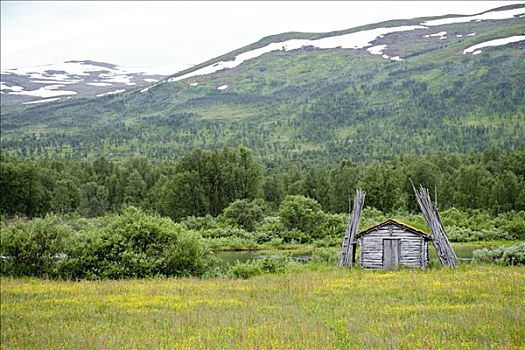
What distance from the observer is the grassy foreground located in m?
12.1

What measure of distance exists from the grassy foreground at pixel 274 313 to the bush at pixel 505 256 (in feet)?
24.9

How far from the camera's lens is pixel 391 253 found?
3375 centimetres

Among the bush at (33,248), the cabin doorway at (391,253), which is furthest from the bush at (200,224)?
the bush at (33,248)

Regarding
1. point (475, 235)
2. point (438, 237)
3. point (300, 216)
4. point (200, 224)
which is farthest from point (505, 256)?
point (200, 224)

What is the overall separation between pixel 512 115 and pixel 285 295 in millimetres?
136206

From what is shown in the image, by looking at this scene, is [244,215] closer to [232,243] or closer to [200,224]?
[200,224]

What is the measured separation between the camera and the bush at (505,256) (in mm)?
31141

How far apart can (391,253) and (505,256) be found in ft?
20.7

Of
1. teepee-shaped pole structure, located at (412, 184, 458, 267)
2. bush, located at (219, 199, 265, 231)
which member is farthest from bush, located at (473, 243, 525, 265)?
bush, located at (219, 199, 265, 231)

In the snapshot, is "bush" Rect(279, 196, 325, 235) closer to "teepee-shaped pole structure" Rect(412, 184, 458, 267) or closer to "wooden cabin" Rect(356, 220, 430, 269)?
"wooden cabin" Rect(356, 220, 430, 269)

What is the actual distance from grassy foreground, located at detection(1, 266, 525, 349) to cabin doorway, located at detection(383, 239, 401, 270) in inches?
325

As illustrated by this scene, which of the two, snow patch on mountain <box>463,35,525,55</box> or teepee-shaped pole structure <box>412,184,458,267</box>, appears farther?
snow patch on mountain <box>463,35,525,55</box>

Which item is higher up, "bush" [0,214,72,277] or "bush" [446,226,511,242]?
"bush" [0,214,72,277]

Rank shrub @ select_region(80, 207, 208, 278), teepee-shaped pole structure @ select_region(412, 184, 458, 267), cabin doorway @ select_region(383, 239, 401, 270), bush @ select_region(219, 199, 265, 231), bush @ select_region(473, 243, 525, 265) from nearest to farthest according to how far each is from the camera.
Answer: shrub @ select_region(80, 207, 208, 278) → teepee-shaped pole structure @ select_region(412, 184, 458, 267) → bush @ select_region(473, 243, 525, 265) → cabin doorway @ select_region(383, 239, 401, 270) → bush @ select_region(219, 199, 265, 231)
